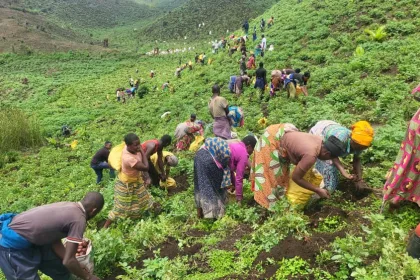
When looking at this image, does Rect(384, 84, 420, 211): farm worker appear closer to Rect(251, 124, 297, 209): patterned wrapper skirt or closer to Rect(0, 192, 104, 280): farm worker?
Rect(251, 124, 297, 209): patterned wrapper skirt

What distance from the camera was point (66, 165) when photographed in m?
13.7

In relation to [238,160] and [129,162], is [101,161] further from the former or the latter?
[238,160]

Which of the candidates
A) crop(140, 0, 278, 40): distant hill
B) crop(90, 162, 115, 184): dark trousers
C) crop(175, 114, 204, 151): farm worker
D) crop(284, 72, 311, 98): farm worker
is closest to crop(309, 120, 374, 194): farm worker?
crop(175, 114, 204, 151): farm worker

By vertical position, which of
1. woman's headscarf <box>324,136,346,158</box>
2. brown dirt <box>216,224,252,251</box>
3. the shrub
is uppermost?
woman's headscarf <box>324,136,346,158</box>

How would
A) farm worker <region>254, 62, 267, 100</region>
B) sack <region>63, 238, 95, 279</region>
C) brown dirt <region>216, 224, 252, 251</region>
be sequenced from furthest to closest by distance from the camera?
1. farm worker <region>254, 62, 267, 100</region>
2. brown dirt <region>216, 224, 252, 251</region>
3. sack <region>63, 238, 95, 279</region>

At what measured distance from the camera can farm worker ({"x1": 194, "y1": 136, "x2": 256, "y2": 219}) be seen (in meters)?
5.12

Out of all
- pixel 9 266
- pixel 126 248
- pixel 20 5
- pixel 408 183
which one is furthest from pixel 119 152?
pixel 20 5

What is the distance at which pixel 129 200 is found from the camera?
588 cm

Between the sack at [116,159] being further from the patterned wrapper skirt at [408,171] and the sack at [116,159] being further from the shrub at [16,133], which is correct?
the shrub at [16,133]

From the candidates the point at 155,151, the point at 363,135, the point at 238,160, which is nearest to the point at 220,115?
the point at 155,151

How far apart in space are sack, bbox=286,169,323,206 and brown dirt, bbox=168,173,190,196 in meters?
3.42

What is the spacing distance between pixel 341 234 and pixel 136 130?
1262cm

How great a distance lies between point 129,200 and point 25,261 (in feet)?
7.58

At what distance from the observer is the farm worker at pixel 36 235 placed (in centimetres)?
353
